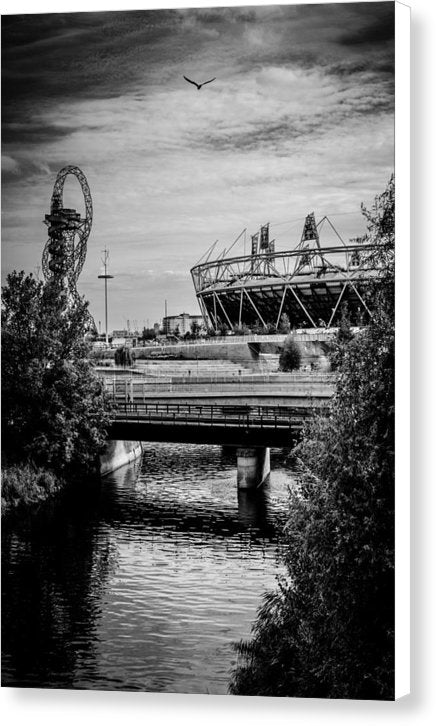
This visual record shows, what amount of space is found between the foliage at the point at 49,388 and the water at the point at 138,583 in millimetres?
1128

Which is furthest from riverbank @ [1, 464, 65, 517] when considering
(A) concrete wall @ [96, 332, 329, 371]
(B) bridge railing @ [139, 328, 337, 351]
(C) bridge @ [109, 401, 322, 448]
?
(B) bridge railing @ [139, 328, 337, 351]

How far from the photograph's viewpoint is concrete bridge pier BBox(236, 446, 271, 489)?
19.9 metres

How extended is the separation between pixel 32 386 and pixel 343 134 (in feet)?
34.2

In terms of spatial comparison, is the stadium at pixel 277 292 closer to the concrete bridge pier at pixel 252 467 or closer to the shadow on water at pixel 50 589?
the concrete bridge pier at pixel 252 467

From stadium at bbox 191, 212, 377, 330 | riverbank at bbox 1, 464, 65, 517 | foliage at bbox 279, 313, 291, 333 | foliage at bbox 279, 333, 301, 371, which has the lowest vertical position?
riverbank at bbox 1, 464, 65, 517

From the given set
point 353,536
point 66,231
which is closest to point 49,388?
point 66,231

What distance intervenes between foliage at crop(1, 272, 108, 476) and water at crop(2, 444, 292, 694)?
1.13 m

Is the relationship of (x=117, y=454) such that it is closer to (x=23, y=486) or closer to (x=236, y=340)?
(x=23, y=486)

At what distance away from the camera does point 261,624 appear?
10570mm

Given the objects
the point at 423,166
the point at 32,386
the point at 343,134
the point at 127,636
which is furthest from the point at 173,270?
the point at 32,386

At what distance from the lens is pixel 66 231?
419 inches

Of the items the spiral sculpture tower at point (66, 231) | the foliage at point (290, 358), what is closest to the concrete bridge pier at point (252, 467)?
the foliage at point (290, 358)

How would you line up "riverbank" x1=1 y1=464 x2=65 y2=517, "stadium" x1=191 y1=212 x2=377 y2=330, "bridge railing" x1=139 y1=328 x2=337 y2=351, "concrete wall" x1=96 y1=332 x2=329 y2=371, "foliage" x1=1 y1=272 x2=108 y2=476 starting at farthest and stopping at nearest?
"stadium" x1=191 y1=212 x2=377 y2=330 → "bridge railing" x1=139 y1=328 x2=337 y2=351 → "concrete wall" x1=96 y1=332 x2=329 y2=371 → "foliage" x1=1 y1=272 x2=108 y2=476 → "riverbank" x1=1 y1=464 x2=65 y2=517

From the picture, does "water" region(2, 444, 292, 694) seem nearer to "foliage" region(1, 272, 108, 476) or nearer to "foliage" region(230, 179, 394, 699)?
"foliage" region(1, 272, 108, 476)
